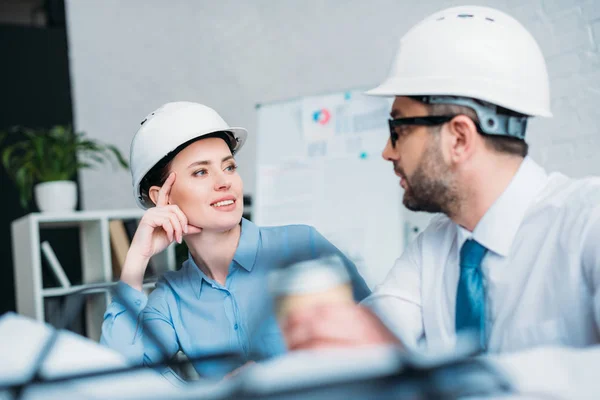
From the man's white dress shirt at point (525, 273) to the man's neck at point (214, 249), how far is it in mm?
381

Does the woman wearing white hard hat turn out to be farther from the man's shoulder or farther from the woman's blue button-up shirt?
the man's shoulder

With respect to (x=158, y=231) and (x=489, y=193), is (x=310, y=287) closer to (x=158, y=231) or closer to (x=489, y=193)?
(x=489, y=193)

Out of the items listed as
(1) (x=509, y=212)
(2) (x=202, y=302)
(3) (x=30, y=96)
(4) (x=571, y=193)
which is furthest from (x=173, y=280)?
(3) (x=30, y=96)

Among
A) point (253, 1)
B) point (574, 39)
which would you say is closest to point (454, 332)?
point (574, 39)

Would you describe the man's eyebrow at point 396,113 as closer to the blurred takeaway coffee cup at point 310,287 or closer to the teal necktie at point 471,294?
the teal necktie at point 471,294

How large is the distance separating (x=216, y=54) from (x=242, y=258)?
2738mm

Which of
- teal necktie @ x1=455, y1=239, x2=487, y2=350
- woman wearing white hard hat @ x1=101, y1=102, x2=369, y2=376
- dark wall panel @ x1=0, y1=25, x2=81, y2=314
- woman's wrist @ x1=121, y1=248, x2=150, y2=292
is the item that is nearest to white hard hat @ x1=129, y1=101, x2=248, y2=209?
woman wearing white hard hat @ x1=101, y1=102, x2=369, y2=376

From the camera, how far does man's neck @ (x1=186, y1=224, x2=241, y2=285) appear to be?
1.46m

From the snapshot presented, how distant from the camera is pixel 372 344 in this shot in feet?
1.45

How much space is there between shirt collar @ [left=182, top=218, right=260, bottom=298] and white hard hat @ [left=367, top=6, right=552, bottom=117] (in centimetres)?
55

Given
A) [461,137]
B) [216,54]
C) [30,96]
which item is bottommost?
[461,137]

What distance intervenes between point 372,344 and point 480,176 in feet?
2.61

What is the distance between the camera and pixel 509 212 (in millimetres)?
1135

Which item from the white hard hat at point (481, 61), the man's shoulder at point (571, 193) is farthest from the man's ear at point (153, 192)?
the man's shoulder at point (571, 193)
